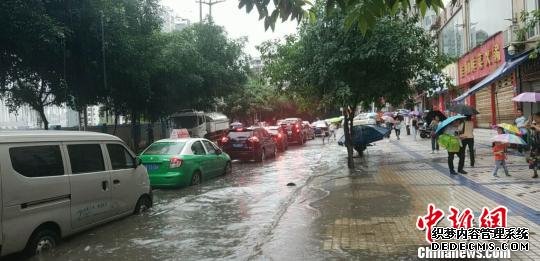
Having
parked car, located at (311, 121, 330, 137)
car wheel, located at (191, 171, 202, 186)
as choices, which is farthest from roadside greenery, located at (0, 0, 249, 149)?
parked car, located at (311, 121, 330, 137)

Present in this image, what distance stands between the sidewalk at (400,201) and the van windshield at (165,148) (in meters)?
3.68

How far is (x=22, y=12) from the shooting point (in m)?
13.1

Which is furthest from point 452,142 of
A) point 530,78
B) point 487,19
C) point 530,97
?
point 487,19

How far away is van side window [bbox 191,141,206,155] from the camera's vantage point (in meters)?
13.9

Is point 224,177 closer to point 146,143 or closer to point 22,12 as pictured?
point 22,12

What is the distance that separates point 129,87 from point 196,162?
1022 cm

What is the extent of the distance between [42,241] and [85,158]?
1574mm

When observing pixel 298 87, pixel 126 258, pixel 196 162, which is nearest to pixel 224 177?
pixel 196 162

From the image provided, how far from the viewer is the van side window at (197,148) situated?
13.9m

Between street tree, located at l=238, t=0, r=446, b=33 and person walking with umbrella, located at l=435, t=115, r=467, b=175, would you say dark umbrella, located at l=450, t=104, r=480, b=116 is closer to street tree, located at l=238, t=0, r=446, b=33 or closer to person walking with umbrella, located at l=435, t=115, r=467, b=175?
person walking with umbrella, located at l=435, t=115, r=467, b=175

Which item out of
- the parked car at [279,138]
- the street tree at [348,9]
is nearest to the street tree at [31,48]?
the street tree at [348,9]

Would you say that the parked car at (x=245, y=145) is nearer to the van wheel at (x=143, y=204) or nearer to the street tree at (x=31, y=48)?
the street tree at (x=31, y=48)

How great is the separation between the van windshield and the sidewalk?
3.68 m

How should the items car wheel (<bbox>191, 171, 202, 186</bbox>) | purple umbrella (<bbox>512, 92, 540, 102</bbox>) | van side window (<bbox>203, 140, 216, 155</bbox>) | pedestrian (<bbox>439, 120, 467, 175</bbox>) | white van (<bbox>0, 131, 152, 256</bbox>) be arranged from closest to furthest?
white van (<bbox>0, 131, 152, 256</bbox>) < pedestrian (<bbox>439, 120, 467, 175</bbox>) < car wheel (<bbox>191, 171, 202, 186</bbox>) < van side window (<bbox>203, 140, 216, 155</bbox>) < purple umbrella (<bbox>512, 92, 540, 102</bbox>)
